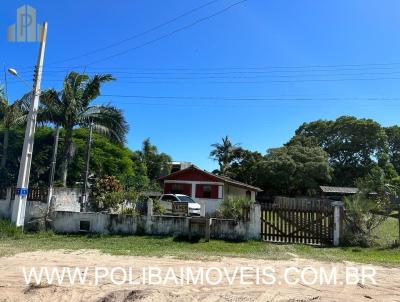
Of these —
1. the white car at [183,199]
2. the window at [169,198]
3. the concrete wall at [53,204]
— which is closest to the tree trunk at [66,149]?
the concrete wall at [53,204]

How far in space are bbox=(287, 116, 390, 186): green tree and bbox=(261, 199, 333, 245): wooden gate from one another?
4345 cm

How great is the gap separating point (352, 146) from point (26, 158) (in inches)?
2076

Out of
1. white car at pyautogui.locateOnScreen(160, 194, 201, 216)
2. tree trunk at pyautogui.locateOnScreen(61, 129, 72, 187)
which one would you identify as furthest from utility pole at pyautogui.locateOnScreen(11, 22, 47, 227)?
white car at pyautogui.locateOnScreen(160, 194, 201, 216)

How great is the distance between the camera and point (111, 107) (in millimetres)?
24266

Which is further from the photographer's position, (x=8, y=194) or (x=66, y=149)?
(x=66, y=149)

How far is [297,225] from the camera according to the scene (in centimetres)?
1592

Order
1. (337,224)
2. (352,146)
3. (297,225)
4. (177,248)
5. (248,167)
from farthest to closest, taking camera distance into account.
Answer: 1. (352,146)
2. (248,167)
3. (297,225)
4. (337,224)
5. (177,248)

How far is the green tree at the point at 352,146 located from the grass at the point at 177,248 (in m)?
45.0

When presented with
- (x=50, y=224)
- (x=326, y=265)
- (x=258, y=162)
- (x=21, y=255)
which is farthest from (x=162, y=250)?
(x=258, y=162)

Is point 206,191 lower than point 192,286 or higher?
higher

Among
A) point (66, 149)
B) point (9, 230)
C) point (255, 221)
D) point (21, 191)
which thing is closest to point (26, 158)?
point (21, 191)

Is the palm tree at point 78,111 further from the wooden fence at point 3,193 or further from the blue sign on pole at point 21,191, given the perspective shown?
the blue sign on pole at point 21,191

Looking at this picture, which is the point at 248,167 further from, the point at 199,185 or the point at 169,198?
the point at 169,198

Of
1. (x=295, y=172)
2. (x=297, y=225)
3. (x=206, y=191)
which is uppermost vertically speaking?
(x=295, y=172)
